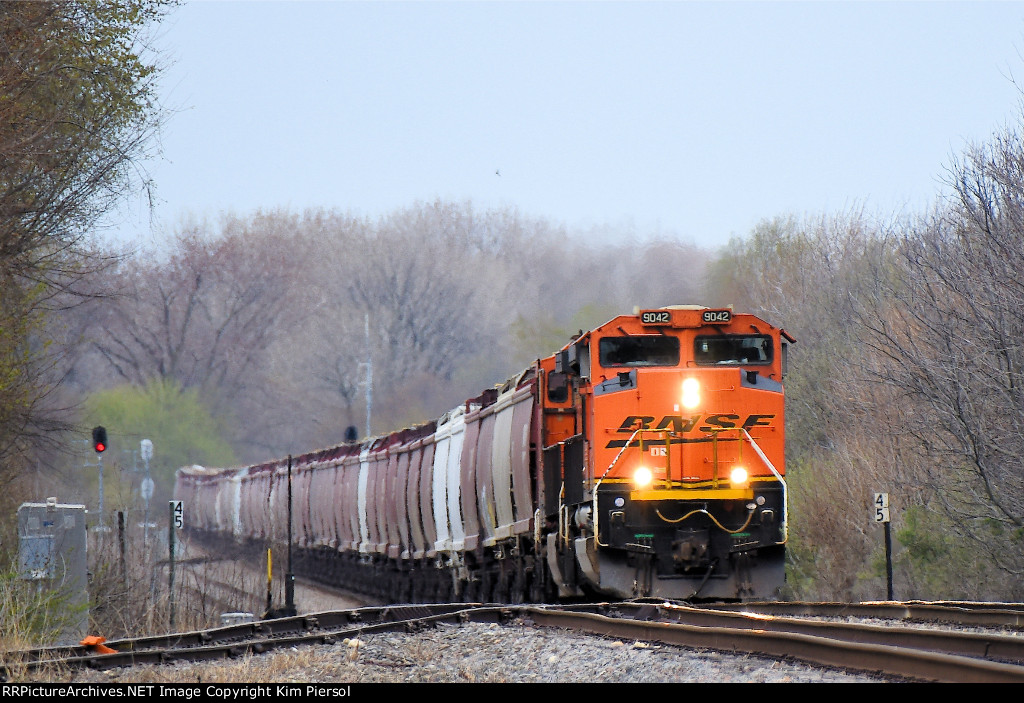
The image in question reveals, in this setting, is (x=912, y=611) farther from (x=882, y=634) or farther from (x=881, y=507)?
(x=881, y=507)

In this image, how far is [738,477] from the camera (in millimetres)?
12242

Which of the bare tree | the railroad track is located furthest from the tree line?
the railroad track

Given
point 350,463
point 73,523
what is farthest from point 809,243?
point 73,523

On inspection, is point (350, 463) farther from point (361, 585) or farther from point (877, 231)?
point (877, 231)

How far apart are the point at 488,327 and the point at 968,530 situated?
134 feet

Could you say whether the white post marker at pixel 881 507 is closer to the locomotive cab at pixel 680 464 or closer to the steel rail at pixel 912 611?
the locomotive cab at pixel 680 464

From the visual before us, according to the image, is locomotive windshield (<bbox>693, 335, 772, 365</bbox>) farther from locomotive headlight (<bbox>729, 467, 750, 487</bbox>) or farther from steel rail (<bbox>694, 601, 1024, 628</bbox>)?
steel rail (<bbox>694, 601, 1024, 628</bbox>)

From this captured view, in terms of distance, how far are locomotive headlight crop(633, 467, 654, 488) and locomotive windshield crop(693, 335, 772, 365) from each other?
51.0 inches

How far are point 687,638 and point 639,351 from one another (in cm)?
492

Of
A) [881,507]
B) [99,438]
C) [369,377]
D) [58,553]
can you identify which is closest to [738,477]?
[881,507]

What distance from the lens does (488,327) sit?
187ft

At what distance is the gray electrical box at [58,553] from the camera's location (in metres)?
14.3

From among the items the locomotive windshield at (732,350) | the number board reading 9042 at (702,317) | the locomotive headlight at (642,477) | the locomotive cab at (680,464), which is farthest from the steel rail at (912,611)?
the number board reading 9042 at (702,317)

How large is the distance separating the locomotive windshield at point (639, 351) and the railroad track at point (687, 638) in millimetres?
2702
